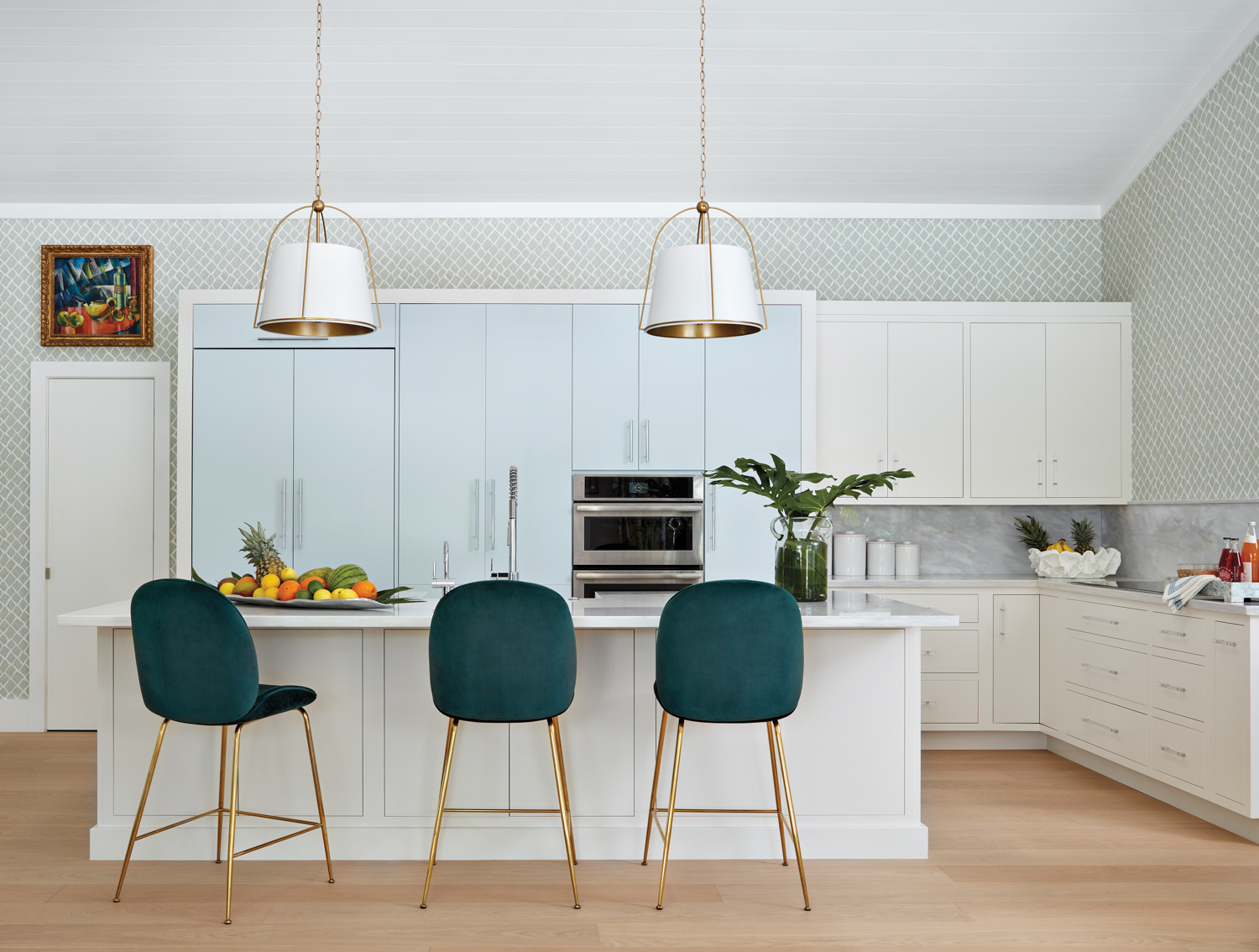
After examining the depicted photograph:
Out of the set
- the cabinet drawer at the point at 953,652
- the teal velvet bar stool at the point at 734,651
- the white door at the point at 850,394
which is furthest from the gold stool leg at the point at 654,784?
the white door at the point at 850,394

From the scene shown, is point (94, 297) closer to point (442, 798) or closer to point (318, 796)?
point (318, 796)

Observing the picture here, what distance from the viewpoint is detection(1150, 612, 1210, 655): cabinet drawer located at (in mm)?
3480

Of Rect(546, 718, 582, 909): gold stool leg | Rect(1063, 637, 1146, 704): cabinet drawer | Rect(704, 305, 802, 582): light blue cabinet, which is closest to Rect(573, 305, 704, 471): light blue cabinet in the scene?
Rect(704, 305, 802, 582): light blue cabinet

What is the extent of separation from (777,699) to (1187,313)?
3158 millimetres

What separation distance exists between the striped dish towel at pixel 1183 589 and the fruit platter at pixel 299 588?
280 cm

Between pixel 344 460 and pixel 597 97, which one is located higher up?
pixel 597 97

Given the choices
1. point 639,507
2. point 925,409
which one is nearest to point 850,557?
point 925,409

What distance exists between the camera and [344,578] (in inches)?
126

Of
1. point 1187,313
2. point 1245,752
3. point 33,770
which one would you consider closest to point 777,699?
point 1245,752

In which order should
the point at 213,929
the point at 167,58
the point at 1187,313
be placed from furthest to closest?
the point at 1187,313 → the point at 167,58 → the point at 213,929

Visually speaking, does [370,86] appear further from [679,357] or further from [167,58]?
[679,357]

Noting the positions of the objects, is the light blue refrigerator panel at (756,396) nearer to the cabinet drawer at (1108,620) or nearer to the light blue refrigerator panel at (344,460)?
the cabinet drawer at (1108,620)

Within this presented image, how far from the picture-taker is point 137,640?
2717 mm

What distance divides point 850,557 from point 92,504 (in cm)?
411
